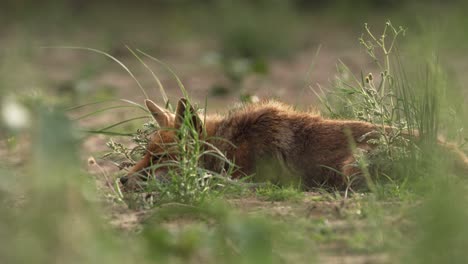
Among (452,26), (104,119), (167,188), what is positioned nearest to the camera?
(167,188)

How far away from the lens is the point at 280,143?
597 cm

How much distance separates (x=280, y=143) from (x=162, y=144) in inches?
34.8

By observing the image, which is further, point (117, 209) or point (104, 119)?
point (104, 119)

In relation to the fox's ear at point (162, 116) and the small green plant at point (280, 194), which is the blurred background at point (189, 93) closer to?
the small green plant at point (280, 194)

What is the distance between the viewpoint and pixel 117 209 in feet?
17.0

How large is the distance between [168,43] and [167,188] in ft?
33.8

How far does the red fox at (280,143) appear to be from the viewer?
5.79 m

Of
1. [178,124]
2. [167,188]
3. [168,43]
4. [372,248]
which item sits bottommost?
[372,248]

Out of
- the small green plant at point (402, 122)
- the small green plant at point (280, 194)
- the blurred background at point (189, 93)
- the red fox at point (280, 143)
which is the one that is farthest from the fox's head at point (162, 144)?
the small green plant at point (402, 122)

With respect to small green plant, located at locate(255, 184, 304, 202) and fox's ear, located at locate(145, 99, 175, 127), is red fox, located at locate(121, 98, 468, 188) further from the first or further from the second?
small green plant, located at locate(255, 184, 304, 202)

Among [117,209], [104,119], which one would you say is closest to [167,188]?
[117,209]

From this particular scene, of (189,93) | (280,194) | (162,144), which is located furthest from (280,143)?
(189,93)

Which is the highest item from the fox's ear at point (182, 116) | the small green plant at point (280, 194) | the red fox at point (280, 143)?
the fox's ear at point (182, 116)

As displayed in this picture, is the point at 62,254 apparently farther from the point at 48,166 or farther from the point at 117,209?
the point at 117,209
